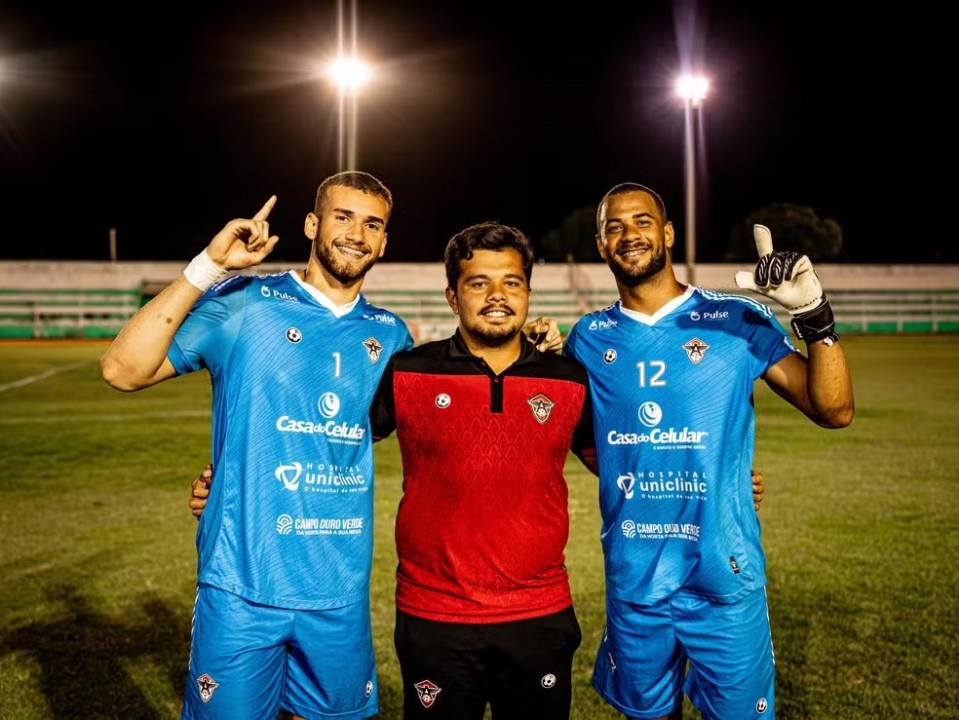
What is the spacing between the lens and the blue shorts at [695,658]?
9.63ft

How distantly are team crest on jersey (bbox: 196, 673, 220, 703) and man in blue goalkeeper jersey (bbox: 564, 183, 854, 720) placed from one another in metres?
1.40

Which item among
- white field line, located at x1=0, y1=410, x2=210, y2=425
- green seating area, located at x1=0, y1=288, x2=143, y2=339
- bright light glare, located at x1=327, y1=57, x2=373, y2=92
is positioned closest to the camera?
white field line, located at x1=0, y1=410, x2=210, y2=425

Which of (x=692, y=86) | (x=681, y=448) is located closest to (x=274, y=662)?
(x=681, y=448)

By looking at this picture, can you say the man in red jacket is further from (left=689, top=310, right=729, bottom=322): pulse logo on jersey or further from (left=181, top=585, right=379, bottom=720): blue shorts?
(left=689, top=310, right=729, bottom=322): pulse logo on jersey

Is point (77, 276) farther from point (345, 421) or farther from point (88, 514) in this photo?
point (345, 421)

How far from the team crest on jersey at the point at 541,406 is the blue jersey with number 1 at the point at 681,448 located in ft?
1.06

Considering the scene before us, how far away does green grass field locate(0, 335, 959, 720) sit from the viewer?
4223mm

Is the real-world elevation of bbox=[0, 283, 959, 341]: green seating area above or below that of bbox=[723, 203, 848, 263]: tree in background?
below

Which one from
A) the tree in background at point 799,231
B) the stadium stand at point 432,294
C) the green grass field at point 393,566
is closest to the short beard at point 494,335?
the green grass field at point 393,566

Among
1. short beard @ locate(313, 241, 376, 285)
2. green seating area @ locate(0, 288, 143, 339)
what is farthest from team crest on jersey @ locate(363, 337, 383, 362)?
green seating area @ locate(0, 288, 143, 339)

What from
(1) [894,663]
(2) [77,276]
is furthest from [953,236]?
(1) [894,663]

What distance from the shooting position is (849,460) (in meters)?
10.1

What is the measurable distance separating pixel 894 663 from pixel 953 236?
5730cm

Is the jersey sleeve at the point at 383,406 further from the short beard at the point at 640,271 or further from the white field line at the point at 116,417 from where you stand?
the white field line at the point at 116,417
